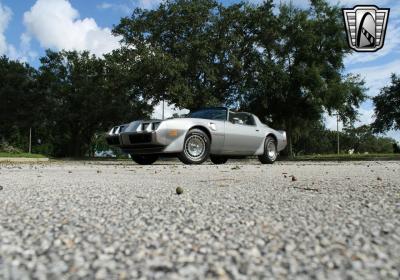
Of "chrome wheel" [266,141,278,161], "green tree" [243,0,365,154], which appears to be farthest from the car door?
"green tree" [243,0,365,154]

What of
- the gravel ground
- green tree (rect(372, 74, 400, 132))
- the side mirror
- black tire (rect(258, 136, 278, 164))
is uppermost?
green tree (rect(372, 74, 400, 132))

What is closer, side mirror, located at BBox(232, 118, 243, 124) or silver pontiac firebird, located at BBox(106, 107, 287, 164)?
silver pontiac firebird, located at BBox(106, 107, 287, 164)

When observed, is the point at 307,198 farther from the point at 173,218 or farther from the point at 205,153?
the point at 205,153

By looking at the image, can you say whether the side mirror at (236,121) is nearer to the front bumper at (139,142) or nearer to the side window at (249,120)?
the side window at (249,120)

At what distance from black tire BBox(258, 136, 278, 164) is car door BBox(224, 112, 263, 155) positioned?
0.41 metres

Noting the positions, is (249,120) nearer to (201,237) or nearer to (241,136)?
(241,136)

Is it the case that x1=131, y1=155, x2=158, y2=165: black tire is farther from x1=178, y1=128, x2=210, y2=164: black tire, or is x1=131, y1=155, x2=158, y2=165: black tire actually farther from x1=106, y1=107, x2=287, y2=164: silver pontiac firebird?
x1=178, y1=128, x2=210, y2=164: black tire

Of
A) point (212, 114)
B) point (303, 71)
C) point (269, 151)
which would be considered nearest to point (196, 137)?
point (212, 114)

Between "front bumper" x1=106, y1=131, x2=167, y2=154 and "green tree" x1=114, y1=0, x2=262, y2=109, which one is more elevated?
"green tree" x1=114, y1=0, x2=262, y2=109

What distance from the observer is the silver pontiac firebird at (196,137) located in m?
9.22

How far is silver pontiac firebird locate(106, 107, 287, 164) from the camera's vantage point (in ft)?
30.2

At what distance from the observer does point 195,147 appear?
32.1 feet

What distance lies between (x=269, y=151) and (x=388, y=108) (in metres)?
21.5

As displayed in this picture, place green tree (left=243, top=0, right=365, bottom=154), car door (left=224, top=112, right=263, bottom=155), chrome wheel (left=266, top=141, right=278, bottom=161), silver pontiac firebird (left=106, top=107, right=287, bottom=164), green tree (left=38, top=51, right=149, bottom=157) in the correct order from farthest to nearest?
green tree (left=38, top=51, right=149, bottom=157) → green tree (left=243, top=0, right=365, bottom=154) → chrome wheel (left=266, top=141, right=278, bottom=161) → car door (left=224, top=112, right=263, bottom=155) → silver pontiac firebird (left=106, top=107, right=287, bottom=164)
